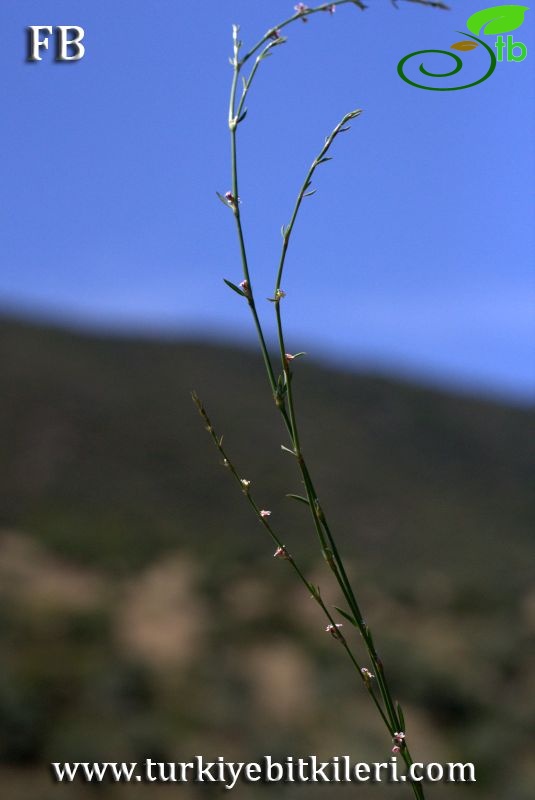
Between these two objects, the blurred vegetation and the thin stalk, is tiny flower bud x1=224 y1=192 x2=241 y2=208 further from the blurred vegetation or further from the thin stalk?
the blurred vegetation

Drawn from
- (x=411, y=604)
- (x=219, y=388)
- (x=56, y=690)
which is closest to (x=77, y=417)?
(x=219, y=388)

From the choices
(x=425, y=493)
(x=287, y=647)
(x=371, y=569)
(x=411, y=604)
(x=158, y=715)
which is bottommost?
(x=158, y=715)

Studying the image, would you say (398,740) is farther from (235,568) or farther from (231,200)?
(235,568)


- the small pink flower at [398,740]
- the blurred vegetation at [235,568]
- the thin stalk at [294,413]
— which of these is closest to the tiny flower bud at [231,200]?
the thin stalk at [294,413]

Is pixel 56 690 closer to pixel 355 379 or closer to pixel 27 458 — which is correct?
pixel 27 458

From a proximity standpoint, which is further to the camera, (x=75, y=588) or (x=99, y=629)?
(x=75, y=588)

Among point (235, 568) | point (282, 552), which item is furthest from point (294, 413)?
point (235, 568)

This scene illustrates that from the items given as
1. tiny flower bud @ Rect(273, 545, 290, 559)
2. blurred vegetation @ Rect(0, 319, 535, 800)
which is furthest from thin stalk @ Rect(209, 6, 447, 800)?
blurred vegetation @ Rect(0, 319, 535, 800)

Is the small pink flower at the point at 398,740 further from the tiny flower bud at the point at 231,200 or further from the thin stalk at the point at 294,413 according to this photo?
the tiny flower bud at the point at 231,200

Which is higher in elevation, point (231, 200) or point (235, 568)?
point (235, 568)
